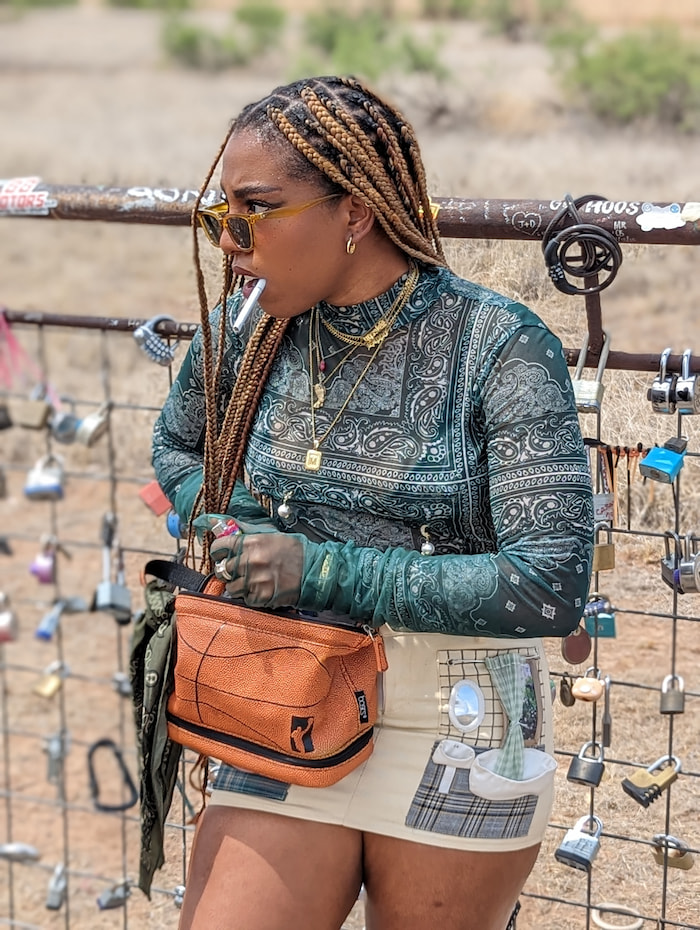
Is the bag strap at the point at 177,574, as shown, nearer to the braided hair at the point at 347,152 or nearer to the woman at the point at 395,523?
the woman at the point at 395,523

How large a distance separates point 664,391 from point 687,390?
0.04 m

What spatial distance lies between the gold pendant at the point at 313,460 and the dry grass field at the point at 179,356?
2.58ft

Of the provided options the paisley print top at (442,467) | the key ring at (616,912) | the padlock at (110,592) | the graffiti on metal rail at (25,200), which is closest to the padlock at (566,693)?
the key ring at (616,912)

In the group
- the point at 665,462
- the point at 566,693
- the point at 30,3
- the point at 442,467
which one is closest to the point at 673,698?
the point at 566,693

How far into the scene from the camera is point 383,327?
2143 mm

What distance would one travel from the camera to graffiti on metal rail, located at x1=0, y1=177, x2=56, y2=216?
→ 307 centimetres

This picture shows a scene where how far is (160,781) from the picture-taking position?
90.4 inches

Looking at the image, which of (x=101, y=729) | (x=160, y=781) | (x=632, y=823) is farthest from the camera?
(x=101, y=729)

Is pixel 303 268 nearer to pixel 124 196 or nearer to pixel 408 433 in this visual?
pixel 408 433

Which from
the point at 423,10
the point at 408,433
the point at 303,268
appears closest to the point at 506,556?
the point at 408,433

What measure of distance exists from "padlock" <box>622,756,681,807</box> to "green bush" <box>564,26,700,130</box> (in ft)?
42.3

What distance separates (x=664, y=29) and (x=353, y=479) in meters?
21.5

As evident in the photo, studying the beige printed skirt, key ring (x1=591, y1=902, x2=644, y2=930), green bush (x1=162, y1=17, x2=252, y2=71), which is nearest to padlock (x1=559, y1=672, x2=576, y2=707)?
key ring (x1=591, y1=902, x2=644, y2=930)

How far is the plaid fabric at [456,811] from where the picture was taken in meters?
2.11
